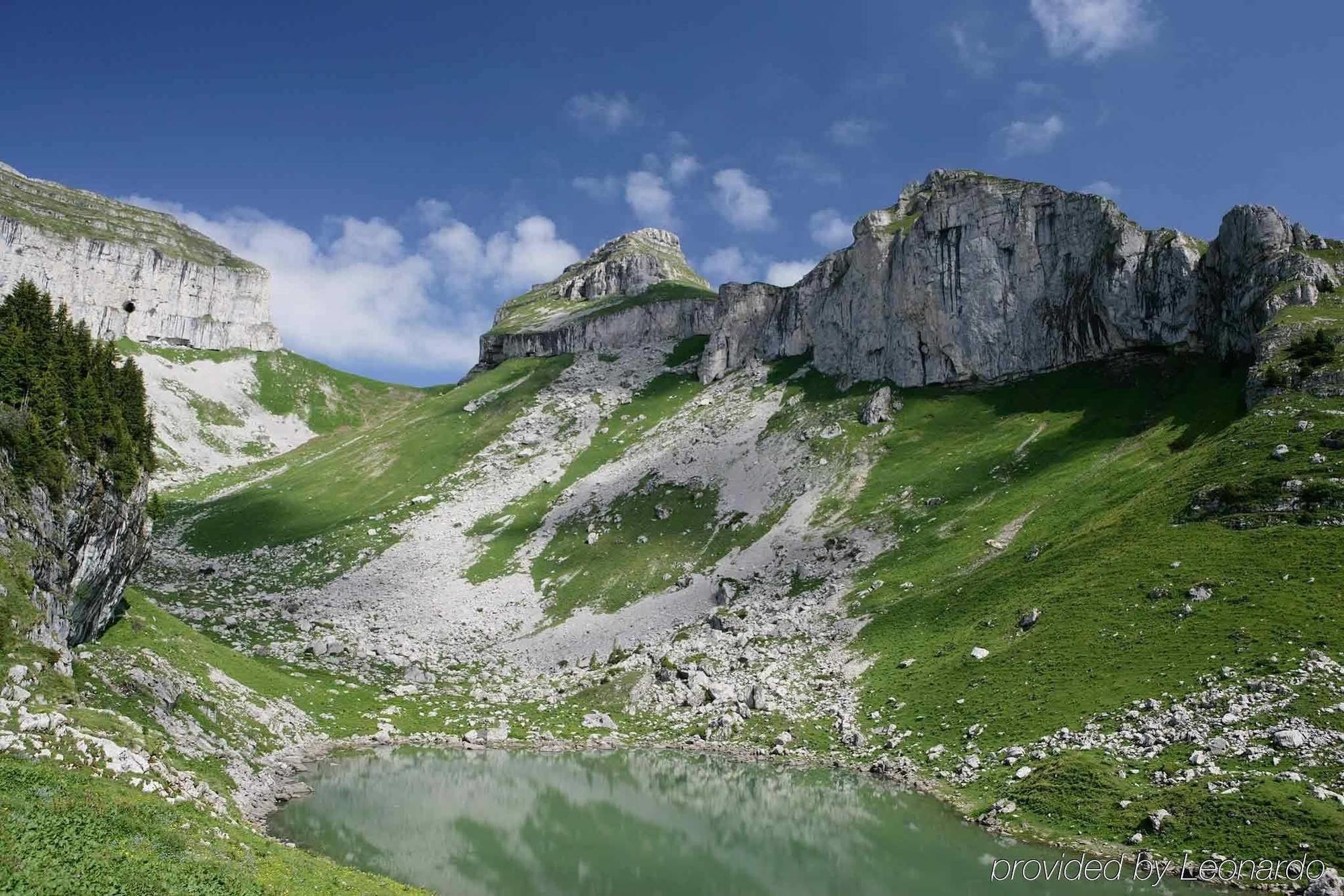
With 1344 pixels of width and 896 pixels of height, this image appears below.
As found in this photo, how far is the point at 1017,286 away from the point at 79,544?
107999mm

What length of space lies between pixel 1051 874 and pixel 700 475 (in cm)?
7617

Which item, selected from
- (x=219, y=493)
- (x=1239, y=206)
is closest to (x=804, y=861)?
(x=1239, y=206)

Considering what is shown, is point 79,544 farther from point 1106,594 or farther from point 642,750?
point 1106,594

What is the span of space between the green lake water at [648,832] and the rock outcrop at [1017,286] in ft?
225

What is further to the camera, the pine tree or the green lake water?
the pine tree

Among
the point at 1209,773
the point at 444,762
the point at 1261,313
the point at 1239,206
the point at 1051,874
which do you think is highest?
the point at 1239,206

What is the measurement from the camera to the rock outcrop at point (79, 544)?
31.3 meters

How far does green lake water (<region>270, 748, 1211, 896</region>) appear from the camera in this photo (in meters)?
27.5

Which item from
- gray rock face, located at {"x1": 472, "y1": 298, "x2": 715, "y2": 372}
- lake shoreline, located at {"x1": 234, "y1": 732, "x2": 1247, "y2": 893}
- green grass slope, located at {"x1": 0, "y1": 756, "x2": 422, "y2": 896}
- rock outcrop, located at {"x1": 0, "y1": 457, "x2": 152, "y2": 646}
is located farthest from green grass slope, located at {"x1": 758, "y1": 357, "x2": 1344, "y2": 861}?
gray rock face, located at {"x1": 472, "y1": 298, "x2": 715, "y2": 372}

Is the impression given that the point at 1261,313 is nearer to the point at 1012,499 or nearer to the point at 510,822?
the point at 1012,499

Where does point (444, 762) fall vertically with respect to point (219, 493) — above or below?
below

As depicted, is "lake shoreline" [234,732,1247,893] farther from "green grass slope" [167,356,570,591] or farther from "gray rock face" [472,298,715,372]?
"gray rock face" [472,298,715,372]

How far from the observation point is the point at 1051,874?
2667 cm

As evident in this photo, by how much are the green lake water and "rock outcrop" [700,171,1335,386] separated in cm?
6872
